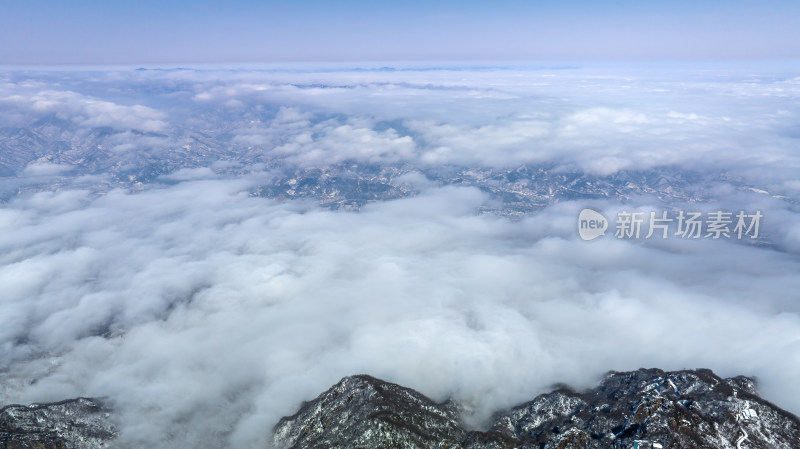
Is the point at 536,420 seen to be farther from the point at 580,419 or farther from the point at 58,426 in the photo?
the point at 58,426

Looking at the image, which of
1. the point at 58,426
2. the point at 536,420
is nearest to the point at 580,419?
the point at 536,420

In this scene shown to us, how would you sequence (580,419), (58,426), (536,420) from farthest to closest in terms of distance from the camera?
(58,426) < (536,420) < (580,419)

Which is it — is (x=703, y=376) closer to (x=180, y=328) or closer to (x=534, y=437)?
(x=534, y=437)

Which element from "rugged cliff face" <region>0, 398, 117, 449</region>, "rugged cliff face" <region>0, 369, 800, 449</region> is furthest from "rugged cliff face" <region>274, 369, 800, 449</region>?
"rugged cliff face" <region>0, 398, 117, 449</region>

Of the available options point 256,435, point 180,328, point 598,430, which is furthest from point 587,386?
point 180,328

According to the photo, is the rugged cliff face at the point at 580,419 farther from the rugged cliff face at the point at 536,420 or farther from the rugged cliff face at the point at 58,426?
the rugged cliff face at the point at 58,426

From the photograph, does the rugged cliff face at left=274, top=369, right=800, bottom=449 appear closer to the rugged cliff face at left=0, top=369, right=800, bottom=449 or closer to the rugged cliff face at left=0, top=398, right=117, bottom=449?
the rugged cliff face at left=0, top=369, right=800, bottom=449
